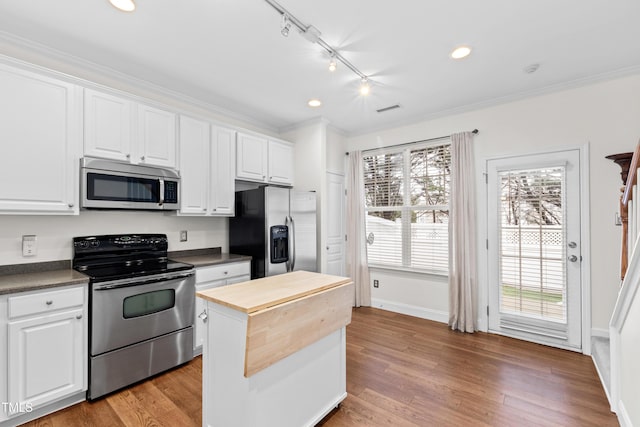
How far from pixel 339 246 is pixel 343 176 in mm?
1140

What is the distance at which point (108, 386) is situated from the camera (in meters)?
2.28

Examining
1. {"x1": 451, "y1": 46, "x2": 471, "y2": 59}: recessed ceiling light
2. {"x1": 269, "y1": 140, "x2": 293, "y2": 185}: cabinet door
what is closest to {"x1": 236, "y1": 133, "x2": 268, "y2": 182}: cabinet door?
{"x1": 269, "y1": 140, "x2": 293, "y2": 185}: cabinet door

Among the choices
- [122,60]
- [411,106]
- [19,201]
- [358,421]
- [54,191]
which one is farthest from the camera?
[411,106]

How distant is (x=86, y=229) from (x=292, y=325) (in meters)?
2.29

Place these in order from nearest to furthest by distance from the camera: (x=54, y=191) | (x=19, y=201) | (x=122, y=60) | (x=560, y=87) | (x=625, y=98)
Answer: (x=19, y=201), (x=54, y=191), (x=122, y=60), (x=625, y=98), (x=560, y=87)

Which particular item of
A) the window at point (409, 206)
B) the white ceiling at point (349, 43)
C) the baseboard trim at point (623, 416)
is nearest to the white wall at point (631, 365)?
the baseboard trim at point (623, 416)

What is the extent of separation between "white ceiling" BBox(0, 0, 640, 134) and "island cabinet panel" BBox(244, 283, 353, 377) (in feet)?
6.46

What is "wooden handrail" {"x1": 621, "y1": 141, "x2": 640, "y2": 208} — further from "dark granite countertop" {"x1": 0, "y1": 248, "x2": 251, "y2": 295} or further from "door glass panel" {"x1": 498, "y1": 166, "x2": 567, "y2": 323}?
"dark granite countertop" {"x1": 0, "y1": 248, "x2": 251, "y2": 295}

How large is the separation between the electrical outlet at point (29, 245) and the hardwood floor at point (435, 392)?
1.25 meters

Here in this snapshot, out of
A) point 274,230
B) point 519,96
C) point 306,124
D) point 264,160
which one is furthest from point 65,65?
point 519,96

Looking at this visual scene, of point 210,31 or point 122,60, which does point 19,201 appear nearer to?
point 122,60

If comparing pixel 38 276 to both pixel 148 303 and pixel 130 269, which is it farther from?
pixel 148 303

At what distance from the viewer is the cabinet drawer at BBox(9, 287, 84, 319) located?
6.30ft

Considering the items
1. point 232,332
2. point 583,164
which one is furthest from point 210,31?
point 583,164
